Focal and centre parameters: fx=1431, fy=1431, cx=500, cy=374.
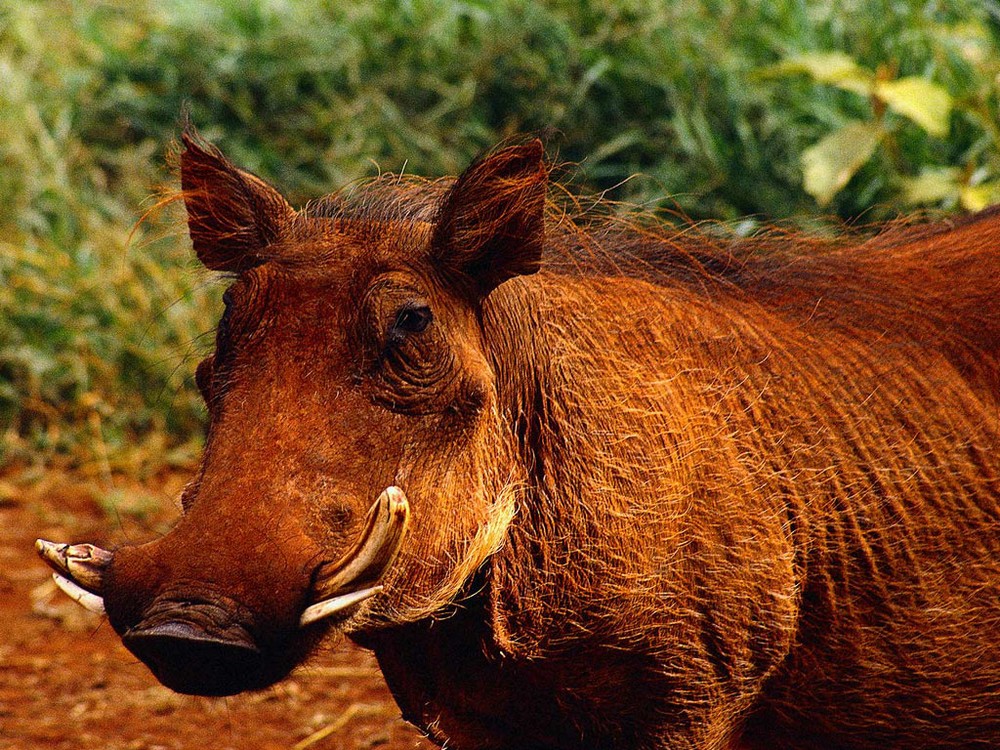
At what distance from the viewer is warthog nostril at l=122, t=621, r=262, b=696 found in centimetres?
185

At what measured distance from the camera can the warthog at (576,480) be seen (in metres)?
2.05

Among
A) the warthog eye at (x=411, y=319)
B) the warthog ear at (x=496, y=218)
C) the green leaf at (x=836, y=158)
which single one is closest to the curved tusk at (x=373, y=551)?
the warthog eye at (x=411, y=319)

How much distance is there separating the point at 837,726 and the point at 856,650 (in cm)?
16

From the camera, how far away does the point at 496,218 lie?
232 cm

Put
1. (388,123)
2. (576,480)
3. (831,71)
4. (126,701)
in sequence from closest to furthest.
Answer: (576,480), (126,701), (831,71), (388,123)

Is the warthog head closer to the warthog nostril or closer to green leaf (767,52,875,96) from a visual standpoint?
the warthog nostril

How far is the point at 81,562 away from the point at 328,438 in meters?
0.40

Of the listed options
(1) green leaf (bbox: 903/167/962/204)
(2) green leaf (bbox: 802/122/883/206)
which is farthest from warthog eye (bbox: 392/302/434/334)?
(1) green leaf (bbox: 903/167/962/204)

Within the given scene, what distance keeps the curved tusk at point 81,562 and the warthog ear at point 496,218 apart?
71 cm

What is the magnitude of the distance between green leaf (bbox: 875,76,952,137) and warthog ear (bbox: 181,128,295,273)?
3.03m

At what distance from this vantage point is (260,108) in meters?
7.35

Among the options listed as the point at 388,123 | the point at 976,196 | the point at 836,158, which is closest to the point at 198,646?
the point at 836,158

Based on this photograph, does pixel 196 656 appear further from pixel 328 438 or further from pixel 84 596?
pixel 328 438

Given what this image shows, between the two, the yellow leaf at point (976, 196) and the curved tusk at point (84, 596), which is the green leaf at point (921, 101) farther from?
the curved tusk at point (84, 596)
